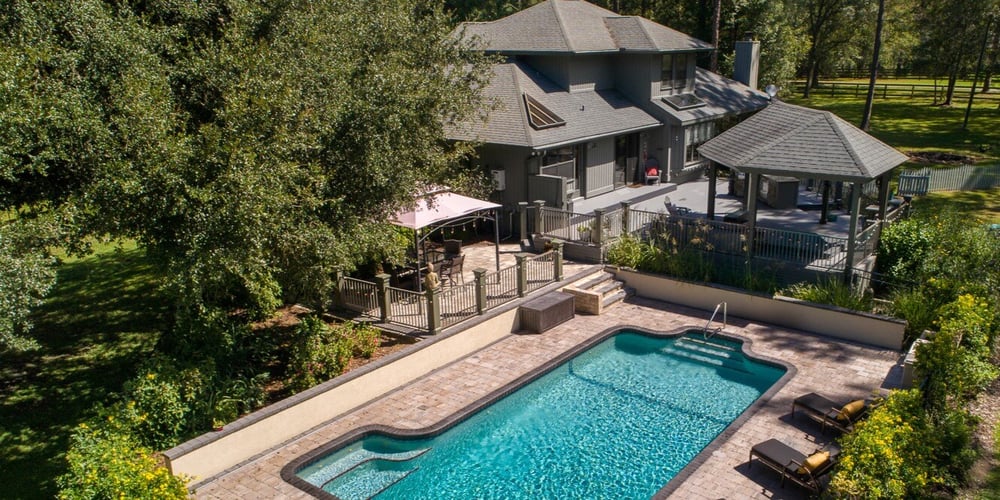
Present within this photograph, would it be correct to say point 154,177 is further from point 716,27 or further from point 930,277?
point 716,27

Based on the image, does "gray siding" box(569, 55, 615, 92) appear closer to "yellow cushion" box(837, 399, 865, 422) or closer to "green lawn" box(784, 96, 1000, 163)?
"yellow cushion" box(837, 399, 865, 422)

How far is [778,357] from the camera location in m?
14.8

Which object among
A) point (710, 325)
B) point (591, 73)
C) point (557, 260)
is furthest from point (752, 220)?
point (591, 73)

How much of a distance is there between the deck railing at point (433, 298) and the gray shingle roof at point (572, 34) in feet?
39.3

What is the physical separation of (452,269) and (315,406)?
6.41 metres

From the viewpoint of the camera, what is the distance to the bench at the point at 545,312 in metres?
16.4

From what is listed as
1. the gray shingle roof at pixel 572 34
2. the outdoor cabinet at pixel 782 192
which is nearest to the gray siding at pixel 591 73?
the gray shingle roof at pixel 572 34

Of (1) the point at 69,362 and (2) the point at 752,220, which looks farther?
(2) the point at 752,220

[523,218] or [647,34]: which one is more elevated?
[647,34]

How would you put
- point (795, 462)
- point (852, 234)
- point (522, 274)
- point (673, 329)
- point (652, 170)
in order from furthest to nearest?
1. point (652, 170)
2. point (522, 274)
3. point (673, 329)
4. point (852, 234)
5. point (795, 462)

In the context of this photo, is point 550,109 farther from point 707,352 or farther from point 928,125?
point 928,125

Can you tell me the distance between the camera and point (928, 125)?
1599 inches

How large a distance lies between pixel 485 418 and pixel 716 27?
93.9 feet

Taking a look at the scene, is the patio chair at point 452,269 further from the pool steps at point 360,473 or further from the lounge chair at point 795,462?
the lounge chair at point 795,462
